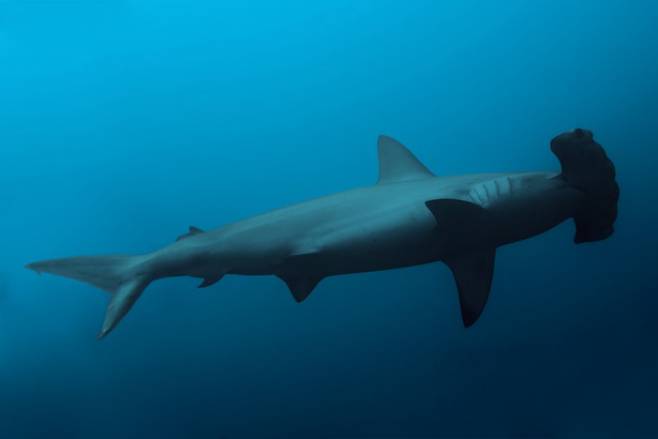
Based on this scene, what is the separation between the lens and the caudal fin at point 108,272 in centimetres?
314

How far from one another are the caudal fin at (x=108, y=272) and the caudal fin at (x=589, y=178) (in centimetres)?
256

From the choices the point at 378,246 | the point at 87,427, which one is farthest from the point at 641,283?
the point at 87,427

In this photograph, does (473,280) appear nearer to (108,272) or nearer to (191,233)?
(191,233)

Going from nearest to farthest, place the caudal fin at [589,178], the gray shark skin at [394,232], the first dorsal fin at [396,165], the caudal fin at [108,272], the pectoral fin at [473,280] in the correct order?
1. the caudal fin at [589,178]
2. the gray shark skin at [394,232]
3. the caudal fin at [108,272]
4. the pectoral fin at [473,280]
5. the first dorsal fin at [396,165]

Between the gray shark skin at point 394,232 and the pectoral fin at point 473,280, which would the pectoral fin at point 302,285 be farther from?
the pectoral fin at point 473,280

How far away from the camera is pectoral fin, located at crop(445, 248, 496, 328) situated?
3320 mm

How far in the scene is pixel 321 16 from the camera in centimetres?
640

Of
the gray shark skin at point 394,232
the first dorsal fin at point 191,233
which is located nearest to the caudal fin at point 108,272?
the gray shark skin at point 394,232

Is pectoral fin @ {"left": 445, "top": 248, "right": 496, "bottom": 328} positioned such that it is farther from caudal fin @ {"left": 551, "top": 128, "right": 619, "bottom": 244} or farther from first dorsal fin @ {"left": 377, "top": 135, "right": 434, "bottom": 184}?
first dorsal fin @ {"left": 377, "top": 135, "right": 434, "bottom": 184}

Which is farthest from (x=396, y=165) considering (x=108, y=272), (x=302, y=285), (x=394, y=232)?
(x=108, y=272)

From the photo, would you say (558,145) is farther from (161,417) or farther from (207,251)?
(161,417)

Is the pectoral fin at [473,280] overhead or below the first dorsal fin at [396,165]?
below

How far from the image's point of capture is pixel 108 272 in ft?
10.8

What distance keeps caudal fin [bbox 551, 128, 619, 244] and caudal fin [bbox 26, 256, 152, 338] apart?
2558 millimetres
